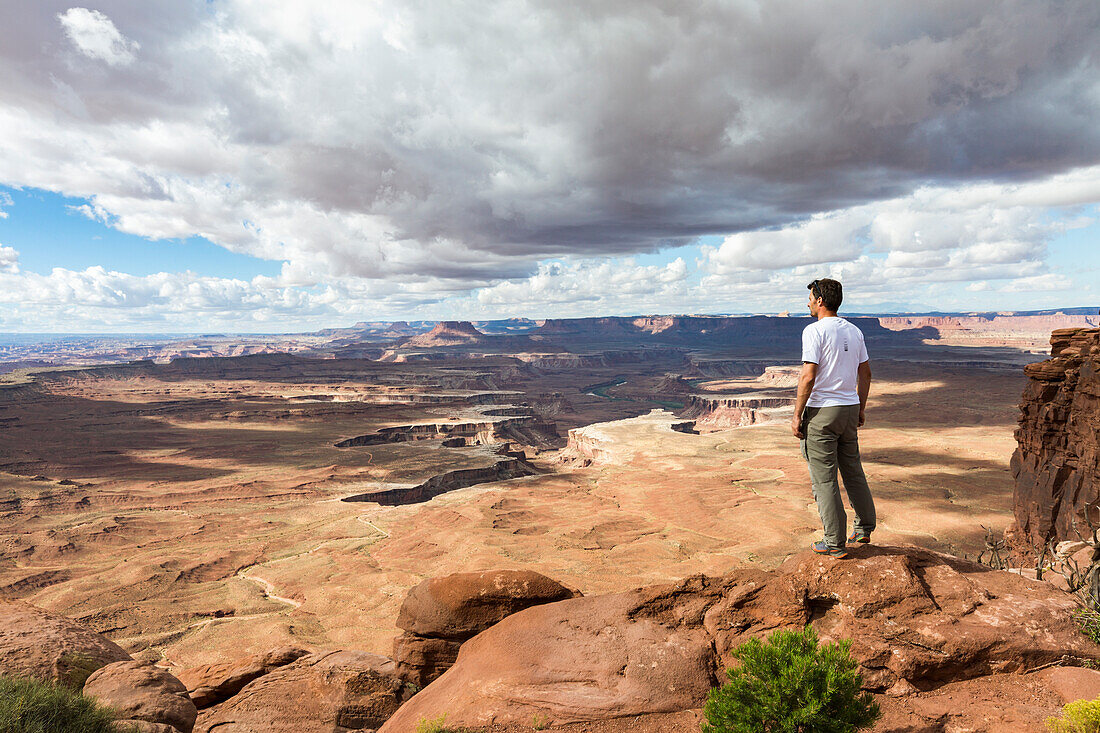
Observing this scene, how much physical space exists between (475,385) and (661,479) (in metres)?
113

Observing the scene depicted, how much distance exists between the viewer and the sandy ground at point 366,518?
30.6 metres

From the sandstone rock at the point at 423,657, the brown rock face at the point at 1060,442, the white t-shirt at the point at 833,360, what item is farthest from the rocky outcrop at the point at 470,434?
the white t-shirt at the point at 833,360

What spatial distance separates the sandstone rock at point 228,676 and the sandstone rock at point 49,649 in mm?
1701

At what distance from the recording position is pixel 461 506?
51.0 meters

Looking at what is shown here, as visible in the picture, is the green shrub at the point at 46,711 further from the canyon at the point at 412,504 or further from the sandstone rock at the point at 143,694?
the canyon at the point at 412,504

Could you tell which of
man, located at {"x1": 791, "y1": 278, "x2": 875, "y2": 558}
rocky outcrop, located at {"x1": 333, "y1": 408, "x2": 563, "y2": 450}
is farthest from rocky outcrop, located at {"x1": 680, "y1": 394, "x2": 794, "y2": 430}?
man, located at {"x1": 791, "y1": 278, "x2": 875, "y2": 558}

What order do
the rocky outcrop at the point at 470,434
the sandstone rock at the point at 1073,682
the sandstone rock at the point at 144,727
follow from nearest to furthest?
1. the sandstone rock at the point at 1073,682
2. the sandstone rock at the point at 144,727
3. the rocky outcrop at the point at 470,434

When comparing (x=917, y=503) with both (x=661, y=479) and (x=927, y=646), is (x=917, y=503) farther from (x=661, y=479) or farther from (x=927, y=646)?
(x=927, y=646)

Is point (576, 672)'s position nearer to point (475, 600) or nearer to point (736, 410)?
point (475, 600)

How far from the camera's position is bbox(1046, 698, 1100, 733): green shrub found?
446 centimetres

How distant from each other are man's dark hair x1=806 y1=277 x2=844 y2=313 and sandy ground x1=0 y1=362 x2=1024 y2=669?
75.9 feet

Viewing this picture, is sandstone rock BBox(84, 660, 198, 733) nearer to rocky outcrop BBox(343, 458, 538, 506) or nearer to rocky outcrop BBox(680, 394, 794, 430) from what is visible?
rocky outcrop BBox(343, 458, 538, 506)

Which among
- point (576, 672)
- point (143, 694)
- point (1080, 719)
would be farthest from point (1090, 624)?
point (143, 694)

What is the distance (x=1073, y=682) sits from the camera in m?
5.44
